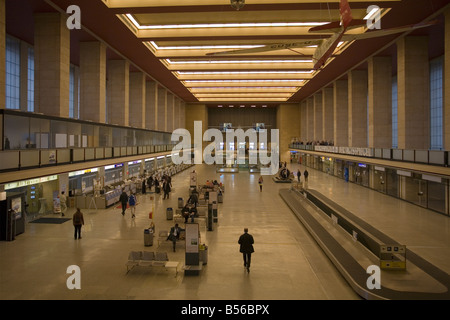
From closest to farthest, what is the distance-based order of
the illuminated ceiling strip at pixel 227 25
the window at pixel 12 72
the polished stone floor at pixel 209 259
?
the polished stone floor at pixel 209 259 < the illuminated ceiling strip at pixel 227 25 < the window at pixel 12 72

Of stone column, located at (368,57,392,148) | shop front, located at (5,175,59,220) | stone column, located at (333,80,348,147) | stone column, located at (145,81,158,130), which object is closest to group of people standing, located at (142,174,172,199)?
shop front, located at (5,175,59,220)

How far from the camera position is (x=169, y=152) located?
40.0 meters

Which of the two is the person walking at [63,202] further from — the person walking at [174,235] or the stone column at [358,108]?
the stone column at [358,108]

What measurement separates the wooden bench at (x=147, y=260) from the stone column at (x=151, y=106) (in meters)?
32.5

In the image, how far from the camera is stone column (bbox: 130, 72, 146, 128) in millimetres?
33919

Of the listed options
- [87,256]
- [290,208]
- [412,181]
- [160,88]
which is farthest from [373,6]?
[160,88]

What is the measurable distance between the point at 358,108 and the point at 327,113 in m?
12.9

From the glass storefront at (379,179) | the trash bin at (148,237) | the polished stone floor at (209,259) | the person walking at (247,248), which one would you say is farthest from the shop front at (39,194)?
the glass storefront at (379,179)

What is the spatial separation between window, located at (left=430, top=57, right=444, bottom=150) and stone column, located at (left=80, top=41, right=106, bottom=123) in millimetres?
29439

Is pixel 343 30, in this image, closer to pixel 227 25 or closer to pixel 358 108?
pixel 227 25

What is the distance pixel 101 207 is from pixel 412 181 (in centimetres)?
1740

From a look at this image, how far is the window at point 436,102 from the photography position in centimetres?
3088

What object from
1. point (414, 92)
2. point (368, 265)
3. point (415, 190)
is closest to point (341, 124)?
point (414, 92)

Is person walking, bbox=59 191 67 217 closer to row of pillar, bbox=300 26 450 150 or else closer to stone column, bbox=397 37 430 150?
row of pillar, bbox=300 26 450 150
